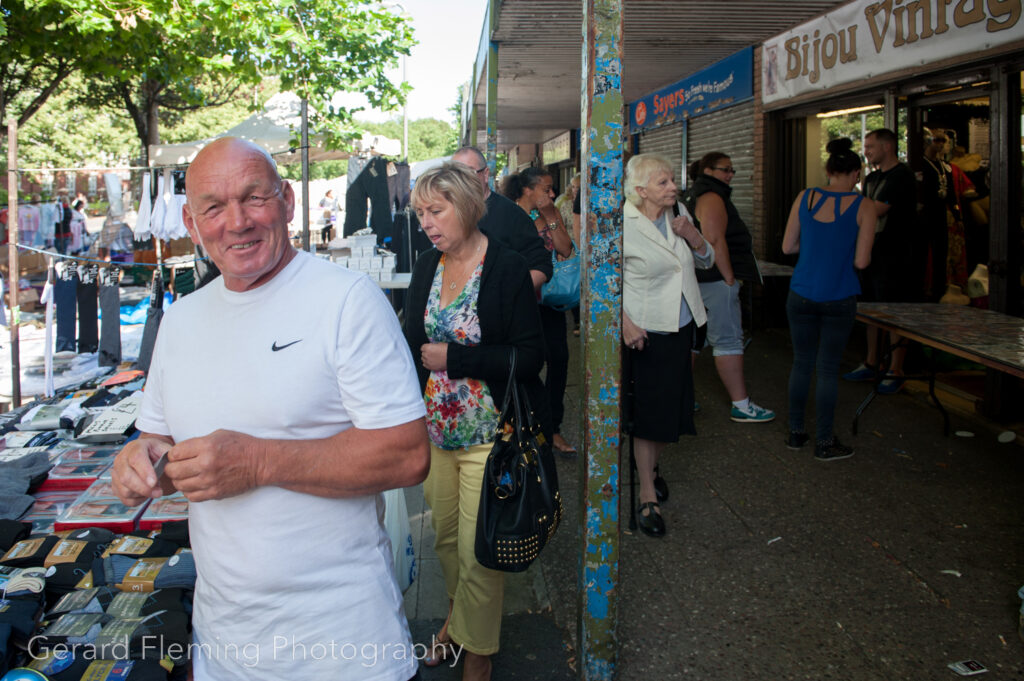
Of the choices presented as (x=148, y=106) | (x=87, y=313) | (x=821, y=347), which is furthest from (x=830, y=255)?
(x=148, y=106)

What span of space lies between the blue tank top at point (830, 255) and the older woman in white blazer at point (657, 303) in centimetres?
124

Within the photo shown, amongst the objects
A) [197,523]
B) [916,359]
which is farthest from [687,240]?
[916,359]

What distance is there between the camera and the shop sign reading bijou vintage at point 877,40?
570cm

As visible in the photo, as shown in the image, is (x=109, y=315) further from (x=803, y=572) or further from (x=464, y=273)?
(x=803, y=572)

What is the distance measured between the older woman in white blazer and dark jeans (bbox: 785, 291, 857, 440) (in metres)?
1.28

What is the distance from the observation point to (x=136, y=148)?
36.4m

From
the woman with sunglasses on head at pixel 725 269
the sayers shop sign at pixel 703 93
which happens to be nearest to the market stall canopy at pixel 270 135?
the sayers shop sign at pixel 703 93

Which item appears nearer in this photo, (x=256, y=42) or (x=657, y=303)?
(x=657, y=303)

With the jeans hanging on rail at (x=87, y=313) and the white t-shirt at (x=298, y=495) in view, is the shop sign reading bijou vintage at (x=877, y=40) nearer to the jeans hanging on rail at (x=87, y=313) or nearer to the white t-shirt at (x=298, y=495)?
the white t-shirt at (x=298, y=495)

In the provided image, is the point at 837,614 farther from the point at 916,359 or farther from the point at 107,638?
the point at 916,359

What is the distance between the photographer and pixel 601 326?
9.68ft

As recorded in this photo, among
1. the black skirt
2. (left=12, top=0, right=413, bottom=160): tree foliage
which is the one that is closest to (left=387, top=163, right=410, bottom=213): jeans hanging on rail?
(left=12, top=0, right=413, bottom=160): tree foliage

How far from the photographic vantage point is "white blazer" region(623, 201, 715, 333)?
429cm

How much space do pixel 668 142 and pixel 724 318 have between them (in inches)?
330
